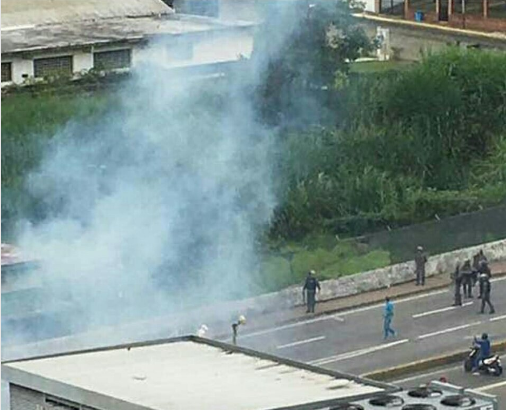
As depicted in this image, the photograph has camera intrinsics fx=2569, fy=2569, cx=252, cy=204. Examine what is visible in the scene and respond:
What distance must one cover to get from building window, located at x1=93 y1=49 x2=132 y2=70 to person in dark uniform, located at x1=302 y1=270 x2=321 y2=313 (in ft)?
30.2

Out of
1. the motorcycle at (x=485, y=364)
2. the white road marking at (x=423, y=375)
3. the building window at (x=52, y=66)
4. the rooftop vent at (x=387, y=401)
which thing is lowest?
the white road marking at (x=423, y=375)

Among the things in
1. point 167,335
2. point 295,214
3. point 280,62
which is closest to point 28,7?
point 280,62

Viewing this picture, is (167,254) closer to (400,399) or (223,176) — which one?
(223,176)

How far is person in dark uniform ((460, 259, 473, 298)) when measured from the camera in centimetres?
3034

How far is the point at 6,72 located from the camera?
124 feet

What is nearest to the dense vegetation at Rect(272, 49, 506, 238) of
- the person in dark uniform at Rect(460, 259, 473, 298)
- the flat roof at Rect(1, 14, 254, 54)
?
the person in dark uniform at Rect(460, 259, 473, 298)

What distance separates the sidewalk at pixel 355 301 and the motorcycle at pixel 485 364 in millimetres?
2695

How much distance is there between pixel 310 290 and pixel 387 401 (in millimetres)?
11759

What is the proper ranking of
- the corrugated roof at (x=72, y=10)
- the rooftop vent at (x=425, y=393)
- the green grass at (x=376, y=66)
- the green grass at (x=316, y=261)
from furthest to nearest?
the corrugated roof at (x=72, y=10), the green grass at (x=376, y=66), the green grass at (x=316, y=261), the rooftop vent at (x=425, y=393)

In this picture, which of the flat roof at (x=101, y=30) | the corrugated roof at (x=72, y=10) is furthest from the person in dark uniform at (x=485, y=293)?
the corrugated roof at (x=72, y=10)

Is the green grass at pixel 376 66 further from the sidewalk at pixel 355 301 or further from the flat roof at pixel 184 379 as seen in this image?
the flat roof at pixel 184 379

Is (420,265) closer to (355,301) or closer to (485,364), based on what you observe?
(355,301)

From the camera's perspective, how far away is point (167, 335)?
27672 millimetres

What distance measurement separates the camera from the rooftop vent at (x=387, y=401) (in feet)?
57.1
